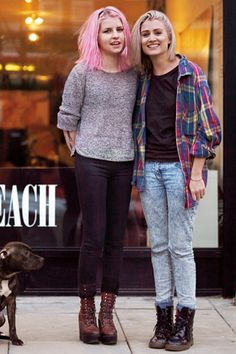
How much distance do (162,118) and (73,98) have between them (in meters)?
0.53

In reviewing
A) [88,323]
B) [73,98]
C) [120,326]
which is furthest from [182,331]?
[73,98]

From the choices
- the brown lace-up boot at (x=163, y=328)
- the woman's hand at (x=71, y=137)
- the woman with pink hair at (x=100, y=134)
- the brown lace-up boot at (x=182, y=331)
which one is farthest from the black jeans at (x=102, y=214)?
the brown lace-up boot at (x=182, y=331)

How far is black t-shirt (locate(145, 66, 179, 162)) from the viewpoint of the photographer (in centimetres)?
495

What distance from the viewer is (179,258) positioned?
16.5ft

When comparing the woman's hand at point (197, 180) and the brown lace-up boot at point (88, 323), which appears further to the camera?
the brown lace-up boot at point (88, 323)

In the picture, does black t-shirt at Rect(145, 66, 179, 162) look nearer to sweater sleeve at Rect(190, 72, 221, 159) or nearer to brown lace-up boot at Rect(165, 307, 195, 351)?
sweater sleeve at Rect(190, 72, 221, 159)

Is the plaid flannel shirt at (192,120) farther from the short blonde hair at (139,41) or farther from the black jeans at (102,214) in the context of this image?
the black jeans at (102,214)

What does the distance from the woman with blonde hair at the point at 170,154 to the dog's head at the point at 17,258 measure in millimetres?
714

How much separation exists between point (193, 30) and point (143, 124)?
1.84 meters

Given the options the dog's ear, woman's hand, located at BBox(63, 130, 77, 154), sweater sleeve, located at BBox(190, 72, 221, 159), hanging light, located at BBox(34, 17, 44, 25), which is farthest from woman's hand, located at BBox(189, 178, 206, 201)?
hanging light, located at BBox(34, 17, 44, 25)

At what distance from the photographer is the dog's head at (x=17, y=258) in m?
4.97

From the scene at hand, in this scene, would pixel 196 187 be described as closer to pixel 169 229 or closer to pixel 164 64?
pixel 169 229

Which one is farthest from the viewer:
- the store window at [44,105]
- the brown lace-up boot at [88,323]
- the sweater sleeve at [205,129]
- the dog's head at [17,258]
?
the store window at [44,105]

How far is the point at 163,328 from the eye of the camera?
5.10m
